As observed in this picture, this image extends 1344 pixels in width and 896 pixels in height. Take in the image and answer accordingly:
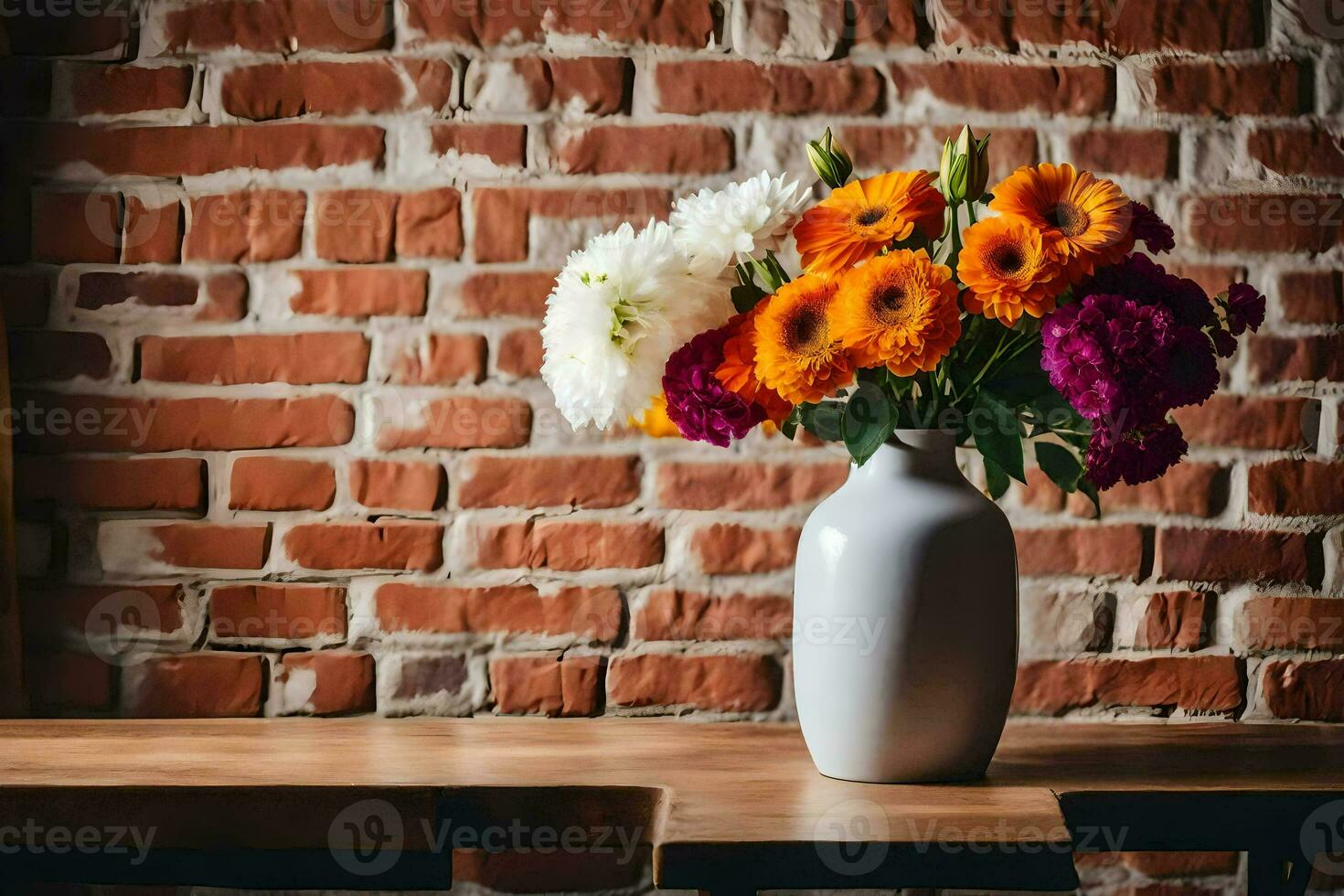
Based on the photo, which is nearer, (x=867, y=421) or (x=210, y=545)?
(x=867, y=421)

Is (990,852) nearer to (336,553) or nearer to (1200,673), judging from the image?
(1200,673)

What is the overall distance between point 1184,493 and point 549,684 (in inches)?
27.4

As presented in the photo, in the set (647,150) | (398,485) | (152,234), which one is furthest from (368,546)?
(647,150)

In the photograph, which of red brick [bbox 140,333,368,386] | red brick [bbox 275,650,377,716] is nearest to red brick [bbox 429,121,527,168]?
red brick [bbox 140,333,368,386]

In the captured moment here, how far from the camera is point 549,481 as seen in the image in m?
1.17

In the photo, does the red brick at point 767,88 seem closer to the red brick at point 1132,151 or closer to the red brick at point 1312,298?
the red brick at point 1132,151

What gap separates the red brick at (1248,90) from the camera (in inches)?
45.8

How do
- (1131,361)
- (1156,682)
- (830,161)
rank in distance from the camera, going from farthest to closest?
(1156,682), (830,161), (1131,361)

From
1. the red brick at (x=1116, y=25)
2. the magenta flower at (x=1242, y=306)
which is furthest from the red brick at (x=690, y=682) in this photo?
the red brick at (x=1116, y=25)

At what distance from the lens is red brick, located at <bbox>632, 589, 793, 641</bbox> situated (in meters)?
1.16

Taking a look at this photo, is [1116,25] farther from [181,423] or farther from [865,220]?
[181,423]

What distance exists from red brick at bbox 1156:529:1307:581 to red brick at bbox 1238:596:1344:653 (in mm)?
27

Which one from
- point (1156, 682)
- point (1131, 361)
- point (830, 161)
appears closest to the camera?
point (1131, 361)

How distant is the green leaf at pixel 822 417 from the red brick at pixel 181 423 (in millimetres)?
554
